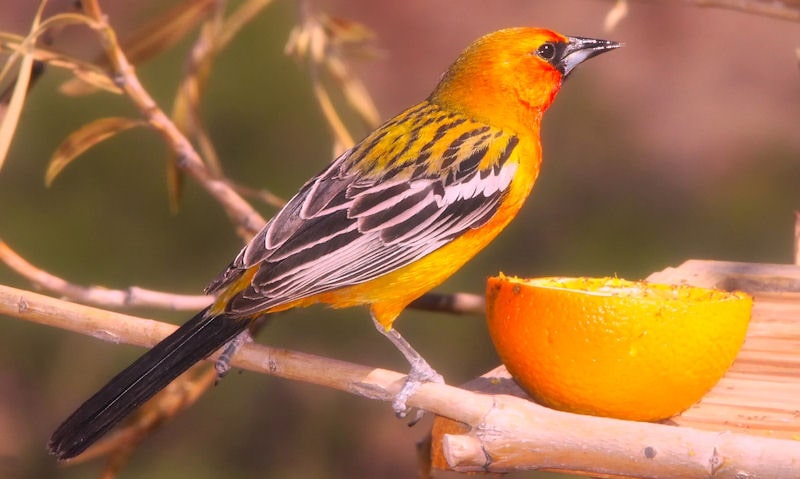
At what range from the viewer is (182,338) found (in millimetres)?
1451

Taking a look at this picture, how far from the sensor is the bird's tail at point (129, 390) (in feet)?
4.60

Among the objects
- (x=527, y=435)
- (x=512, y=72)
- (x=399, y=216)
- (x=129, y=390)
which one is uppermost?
(x=512, y=72)

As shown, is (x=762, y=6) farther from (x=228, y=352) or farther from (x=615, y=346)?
(x=228, y=352)

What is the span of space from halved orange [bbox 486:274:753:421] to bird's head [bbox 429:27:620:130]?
0.43 meters

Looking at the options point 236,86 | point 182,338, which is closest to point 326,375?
point 182,338

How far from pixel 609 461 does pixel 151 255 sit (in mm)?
1791

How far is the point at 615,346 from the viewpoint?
1.44 m

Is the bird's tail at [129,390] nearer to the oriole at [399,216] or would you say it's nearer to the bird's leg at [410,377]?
the oriole at [399,216]

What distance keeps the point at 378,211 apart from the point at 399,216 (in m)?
0.03

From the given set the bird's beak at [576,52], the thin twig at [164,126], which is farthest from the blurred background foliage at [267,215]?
the bird's beak at [576,52]

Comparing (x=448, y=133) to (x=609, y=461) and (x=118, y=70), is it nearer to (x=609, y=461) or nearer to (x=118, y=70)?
(x=118, y=70)

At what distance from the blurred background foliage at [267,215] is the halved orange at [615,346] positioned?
0.94 metres

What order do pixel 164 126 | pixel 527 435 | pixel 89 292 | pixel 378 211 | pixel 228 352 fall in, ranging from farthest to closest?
pixel 164 126
pixel 89 292
pixel 378 211
pixel 228 352
pixel 527 435

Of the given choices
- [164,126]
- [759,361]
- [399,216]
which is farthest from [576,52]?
[164,126]
